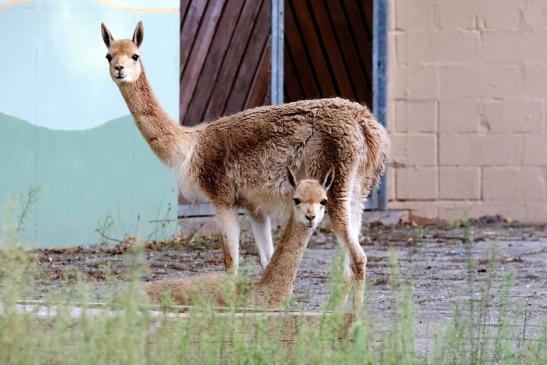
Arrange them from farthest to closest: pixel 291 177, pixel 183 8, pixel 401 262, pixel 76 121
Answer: pixel 183 8 → pixel 76 121 → pixel 401 262 → pixel 291 177

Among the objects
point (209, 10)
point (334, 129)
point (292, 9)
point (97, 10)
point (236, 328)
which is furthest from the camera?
point (292, 9)

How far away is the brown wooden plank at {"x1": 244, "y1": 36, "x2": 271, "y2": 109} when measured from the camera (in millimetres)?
10594

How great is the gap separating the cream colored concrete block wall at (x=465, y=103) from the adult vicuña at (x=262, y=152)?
4.20 m

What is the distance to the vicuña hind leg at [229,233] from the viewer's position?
23.9ft

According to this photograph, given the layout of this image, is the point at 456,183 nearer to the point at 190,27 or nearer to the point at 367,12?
the point at 367,12

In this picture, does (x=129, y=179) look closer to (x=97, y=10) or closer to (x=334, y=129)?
(x=97, y=10)

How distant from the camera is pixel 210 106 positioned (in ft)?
34.3

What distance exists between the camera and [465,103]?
1164 cm

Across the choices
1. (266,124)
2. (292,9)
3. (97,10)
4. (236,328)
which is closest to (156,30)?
(97,10)

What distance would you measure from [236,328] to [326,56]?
732cm

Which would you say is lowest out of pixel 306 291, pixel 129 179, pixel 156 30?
pixel 306 291

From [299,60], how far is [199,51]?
122 centimetres

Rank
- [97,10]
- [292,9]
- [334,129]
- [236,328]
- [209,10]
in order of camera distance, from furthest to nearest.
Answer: [292,9], [209,10], [97,10], [334,129], [236,328]

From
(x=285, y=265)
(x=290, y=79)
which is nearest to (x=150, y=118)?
(x=285, y=265)
